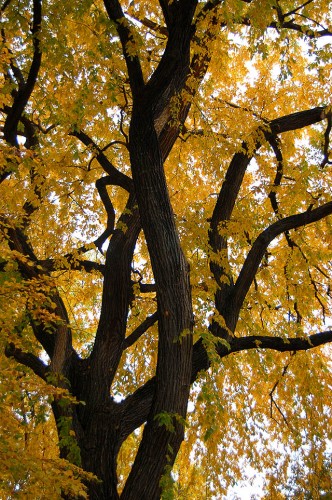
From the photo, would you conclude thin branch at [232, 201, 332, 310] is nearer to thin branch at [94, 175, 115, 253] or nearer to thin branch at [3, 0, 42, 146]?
thin branch at [94, 175, 115, 253]

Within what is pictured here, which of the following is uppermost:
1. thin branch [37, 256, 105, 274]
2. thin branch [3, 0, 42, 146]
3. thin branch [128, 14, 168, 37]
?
thin branch [128, 14, 168, 37]

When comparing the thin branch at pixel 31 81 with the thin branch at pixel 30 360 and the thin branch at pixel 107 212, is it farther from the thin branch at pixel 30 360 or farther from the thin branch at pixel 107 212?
the thin branch at pixel 30 360

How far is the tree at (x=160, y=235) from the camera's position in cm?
454

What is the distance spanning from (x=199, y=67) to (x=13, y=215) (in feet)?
8.42

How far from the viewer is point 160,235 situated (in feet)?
15.0

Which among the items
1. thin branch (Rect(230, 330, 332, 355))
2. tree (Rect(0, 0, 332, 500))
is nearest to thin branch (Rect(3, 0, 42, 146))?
tree (Rect(0, 0, 332, 500))

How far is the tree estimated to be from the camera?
4.54m

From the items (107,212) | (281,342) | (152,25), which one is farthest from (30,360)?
(152,25)

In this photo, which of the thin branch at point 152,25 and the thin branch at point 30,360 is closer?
Result: the thin branch at point 30,360

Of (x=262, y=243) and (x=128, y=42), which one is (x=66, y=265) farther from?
(x=128, y=42)

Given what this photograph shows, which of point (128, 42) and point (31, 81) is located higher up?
point (128, 42)

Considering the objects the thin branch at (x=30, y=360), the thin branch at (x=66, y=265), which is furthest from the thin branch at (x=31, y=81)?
the thin branch at (x=30, y=360)

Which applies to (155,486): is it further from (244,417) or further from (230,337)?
(244,417)

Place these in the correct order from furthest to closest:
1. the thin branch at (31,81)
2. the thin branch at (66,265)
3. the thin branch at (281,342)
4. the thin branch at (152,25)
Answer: the thin branch at (152,25) → the thin branch at (66,265) → the thin branch at (281,342) → the thin branch at (31,81)
